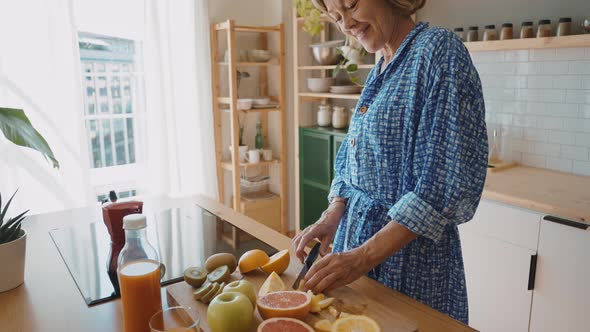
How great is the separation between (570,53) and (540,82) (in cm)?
20

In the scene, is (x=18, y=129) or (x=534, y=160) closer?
(x=18, y=129)

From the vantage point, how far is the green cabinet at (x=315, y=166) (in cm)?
337

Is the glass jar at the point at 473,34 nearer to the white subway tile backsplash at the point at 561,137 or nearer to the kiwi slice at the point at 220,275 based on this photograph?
the white subway tile backsplash at the point at 561,137

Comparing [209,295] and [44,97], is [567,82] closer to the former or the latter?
[209,295]

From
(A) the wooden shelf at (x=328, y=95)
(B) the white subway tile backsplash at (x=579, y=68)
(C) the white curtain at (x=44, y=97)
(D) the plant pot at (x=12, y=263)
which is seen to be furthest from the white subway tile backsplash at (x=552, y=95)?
(C) the white curtain at (x=44, y=97)

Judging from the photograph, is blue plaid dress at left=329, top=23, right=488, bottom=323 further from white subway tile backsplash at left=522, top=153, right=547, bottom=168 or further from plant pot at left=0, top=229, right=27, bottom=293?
white subway tile backsplash at left=522, top=153, right=547, bottom=168

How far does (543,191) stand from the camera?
82.0 inches

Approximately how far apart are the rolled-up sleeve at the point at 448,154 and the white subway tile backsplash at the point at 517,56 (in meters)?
1.65

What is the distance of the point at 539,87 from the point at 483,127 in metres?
1.63

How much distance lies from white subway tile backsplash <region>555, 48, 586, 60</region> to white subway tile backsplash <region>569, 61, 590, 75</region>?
24mm

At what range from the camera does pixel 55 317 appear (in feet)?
3.58

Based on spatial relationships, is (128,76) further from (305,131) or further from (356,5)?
(356,5)

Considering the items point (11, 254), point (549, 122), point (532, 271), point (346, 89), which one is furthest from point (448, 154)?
point (346, 89)

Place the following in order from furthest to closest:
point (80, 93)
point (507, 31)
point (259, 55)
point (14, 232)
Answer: point (259, 55), point (80, 93), point (507, 31), point (14, 232)
